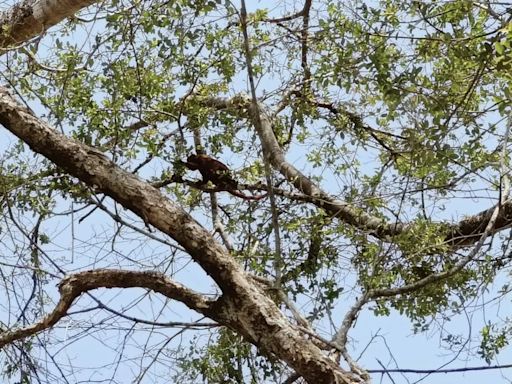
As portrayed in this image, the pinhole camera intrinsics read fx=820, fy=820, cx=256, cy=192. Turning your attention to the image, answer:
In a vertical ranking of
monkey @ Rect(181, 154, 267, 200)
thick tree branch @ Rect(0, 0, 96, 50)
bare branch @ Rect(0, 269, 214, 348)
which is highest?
thick tree branch @ Rect(0, 0, 96, 50)

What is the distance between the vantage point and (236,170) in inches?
121

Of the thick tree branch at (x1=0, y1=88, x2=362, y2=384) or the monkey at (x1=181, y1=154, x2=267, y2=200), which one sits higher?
the monkey at (x1=181, y1=154, x2=267, y2=200)

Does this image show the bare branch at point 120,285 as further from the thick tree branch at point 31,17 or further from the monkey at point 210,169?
the thick tree branch at point 31,17

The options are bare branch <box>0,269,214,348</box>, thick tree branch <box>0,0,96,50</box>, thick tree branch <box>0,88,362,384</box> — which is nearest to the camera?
thick tree branch <box>0,88,362,384</box>

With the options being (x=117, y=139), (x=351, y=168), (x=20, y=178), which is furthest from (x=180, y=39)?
(x=351, y=168)

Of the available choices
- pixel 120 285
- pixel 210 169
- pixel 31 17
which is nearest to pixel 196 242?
pixel 120 285

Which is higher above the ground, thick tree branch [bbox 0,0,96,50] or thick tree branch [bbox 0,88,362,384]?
thick tree branch [bbox 0,0,96,50]

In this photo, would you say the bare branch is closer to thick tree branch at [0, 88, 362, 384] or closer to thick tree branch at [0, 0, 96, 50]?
thick tree branch at [0, 88, 362, 384]

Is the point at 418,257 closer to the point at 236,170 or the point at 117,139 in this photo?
the point at 236,170

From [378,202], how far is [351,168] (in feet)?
1.19

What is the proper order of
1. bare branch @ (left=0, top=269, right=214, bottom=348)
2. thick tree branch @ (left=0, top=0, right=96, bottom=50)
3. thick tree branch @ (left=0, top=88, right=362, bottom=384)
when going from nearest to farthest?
thick tree branch @ (left=0, top=88, right=362, bottom=384) < bare branch @ (left=0, top=269, right=214, bottom=348) < thick tree branch @ (left=0, top=0, right=96, bottom=50)

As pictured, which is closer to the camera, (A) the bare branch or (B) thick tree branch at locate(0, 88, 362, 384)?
(B) thick tree branch at locate(0, 88, 362, 384)

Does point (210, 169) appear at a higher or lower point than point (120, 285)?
higher

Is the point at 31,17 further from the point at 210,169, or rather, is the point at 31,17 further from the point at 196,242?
the point at 196,242
